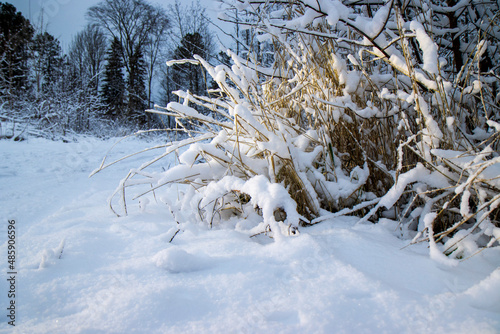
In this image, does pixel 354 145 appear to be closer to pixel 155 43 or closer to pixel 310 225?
pixel 310 225

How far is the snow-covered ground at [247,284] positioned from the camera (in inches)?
17.0

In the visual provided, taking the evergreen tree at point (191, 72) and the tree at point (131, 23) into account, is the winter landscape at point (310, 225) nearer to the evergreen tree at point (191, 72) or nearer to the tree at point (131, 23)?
the evergreen tree at point (191, 72)

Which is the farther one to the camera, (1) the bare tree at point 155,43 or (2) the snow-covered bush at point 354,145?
(1) the bare tree at point 155,43

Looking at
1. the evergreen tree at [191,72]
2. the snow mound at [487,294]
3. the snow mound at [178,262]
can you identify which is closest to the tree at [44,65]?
the evergreen tree at [191,72]

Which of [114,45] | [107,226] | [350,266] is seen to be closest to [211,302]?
[350,266]

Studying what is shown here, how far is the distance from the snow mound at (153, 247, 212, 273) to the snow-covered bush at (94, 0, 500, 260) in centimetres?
19

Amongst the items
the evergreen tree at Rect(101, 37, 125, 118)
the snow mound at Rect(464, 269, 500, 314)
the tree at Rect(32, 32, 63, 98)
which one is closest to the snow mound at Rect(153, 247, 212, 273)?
the snow mound at Rect(464, 269, 500, 314)

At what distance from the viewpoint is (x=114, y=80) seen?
18469 mm

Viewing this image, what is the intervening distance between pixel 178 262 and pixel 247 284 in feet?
0.56

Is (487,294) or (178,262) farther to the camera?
(178,262)

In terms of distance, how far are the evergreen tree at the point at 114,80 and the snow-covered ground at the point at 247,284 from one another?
19.1 meters

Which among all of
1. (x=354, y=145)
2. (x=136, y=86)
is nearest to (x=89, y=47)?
(x=136, y=86)

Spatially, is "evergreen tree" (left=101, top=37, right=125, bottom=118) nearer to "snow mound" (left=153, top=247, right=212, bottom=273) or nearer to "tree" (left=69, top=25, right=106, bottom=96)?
"tree" (left=69, top=25, right=106, bottom=96)

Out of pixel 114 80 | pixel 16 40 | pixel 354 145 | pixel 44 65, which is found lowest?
pixel 354 145
